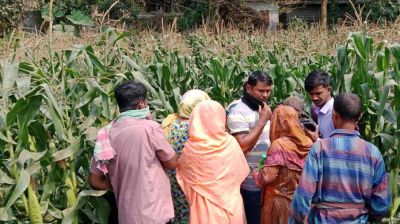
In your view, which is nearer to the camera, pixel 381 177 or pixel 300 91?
pixel 381 177

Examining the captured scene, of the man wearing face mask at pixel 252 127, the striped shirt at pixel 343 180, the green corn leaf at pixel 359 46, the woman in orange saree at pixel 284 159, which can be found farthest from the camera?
the green corn leaf at pixel 359 46

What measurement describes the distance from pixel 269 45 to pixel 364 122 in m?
7.42

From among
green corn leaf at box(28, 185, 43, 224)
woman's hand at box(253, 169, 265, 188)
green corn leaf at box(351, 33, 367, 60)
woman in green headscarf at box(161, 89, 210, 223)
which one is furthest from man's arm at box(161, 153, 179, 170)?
green corn leaf at box(351, 33, 367, 60)

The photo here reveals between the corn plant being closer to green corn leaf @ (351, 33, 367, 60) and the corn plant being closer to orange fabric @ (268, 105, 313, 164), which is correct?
green corn leaf @ (351, 33, 367, 60)

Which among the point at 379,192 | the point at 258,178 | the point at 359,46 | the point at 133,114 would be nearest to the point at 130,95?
the point at 133,114

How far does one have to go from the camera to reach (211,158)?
3156 mm

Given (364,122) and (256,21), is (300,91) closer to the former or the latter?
(364,122)

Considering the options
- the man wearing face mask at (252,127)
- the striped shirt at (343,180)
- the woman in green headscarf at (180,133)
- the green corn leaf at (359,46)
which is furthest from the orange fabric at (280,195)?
the green corn leaf at (359,46)

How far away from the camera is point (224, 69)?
5.41m

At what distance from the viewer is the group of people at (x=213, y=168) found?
2.72 metres

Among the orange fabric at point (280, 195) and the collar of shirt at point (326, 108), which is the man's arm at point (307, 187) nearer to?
the orange fabric at point (280, 195)

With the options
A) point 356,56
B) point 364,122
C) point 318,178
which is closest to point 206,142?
point 318,178

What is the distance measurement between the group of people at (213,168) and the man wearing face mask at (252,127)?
0.06m

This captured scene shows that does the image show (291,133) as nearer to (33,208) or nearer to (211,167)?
(211,167)
